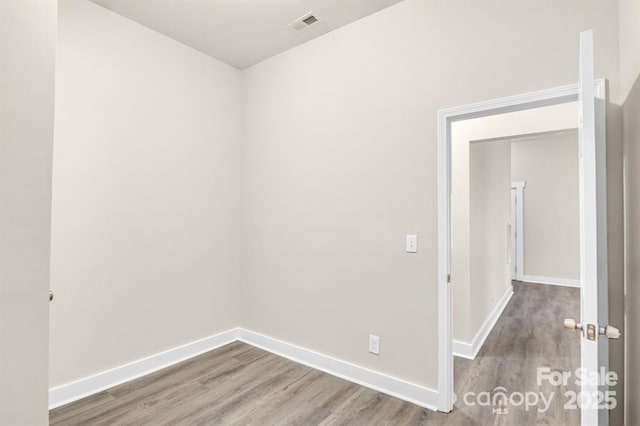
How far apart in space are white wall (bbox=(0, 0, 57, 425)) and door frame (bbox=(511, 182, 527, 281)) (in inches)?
299

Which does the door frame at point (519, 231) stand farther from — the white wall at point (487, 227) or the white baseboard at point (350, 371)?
the white baseboard at point (350, 371)

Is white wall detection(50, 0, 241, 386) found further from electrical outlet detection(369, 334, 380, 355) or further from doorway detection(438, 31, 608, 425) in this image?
doorway detection(438, 31, 608, 425)

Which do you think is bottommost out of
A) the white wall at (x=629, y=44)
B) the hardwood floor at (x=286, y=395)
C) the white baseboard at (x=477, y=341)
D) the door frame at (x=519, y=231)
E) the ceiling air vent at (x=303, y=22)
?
the hardwood floor at (x=286, y=395)

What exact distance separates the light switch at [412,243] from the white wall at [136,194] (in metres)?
1.90

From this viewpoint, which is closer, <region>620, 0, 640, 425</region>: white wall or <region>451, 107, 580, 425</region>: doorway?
<region>620, 0, 640, 425</region>: white wall

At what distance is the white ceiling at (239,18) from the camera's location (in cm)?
249

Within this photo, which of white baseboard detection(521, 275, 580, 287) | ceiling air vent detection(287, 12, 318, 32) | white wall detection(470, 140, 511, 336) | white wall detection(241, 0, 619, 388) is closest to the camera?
white wall detection(241, 0, 619, 388)

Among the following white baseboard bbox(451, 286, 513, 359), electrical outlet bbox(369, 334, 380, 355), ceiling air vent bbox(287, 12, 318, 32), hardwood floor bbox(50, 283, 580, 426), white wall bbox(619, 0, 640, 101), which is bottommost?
hardwood floor bbox(50, 283, 580, 426)

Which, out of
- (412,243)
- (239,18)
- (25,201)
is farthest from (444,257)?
(239,18)

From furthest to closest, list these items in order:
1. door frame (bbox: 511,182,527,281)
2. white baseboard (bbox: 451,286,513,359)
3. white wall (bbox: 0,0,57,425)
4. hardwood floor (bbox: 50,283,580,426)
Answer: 1. door frame (bbox: 511,182,527,281)
2. white baseboard (bbox: 451,286,513,359)
3. hardwood floor (bbox: 50,283,580,426)
4. white wall (bbox: 0,0,57,425)

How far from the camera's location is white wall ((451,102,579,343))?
3.19 m

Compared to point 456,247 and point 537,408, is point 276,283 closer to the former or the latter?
point 456,247

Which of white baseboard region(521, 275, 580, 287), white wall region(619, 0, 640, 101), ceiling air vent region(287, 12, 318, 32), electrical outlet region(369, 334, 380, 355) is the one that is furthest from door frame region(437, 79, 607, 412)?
white baseboard region(521, 275, 580, 287)

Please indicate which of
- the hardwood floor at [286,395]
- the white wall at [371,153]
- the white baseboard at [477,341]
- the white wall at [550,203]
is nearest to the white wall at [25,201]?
the hardwood floor at [286,395]
